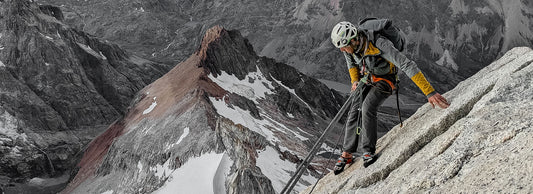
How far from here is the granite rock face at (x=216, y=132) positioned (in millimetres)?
43625

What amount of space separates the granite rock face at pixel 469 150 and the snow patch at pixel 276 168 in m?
31.8

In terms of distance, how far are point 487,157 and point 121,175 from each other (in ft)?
190

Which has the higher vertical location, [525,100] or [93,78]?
[93,78]

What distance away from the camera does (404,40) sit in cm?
921

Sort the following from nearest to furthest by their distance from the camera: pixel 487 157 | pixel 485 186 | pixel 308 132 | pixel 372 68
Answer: pixel 485 186 < pixel 487 157 < pixel 372 68 < pixel 308 132

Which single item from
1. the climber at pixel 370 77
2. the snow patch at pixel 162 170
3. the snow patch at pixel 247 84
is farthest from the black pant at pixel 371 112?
the snow patch at pixel 247 84

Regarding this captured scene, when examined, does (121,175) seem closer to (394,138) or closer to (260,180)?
(260,180)

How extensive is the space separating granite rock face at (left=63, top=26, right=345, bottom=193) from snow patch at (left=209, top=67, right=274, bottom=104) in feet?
1.09

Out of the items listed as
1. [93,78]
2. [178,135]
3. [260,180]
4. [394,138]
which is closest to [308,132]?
[178,135]

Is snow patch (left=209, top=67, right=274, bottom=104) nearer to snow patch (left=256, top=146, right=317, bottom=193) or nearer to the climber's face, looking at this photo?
snow patch (left=256, top=146, right=317, bottom=193)

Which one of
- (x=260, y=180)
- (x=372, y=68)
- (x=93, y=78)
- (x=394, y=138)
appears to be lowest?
(x=260, y=180)

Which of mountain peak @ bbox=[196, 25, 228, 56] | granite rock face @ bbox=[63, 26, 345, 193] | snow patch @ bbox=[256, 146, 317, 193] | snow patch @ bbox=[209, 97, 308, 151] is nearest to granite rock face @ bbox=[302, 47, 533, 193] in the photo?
granite rock face @ bbox=[63, 26, 345, 193]

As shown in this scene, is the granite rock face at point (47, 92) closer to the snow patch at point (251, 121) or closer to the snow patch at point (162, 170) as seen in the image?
the snow patch at point (251, 121)

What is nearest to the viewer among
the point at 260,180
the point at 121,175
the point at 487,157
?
the point at 487,157
